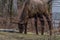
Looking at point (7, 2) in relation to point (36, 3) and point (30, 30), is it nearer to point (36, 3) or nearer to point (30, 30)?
point (30, 30)

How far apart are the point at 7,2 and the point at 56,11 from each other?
3.66 meters

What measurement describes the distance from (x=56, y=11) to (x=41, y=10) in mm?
4391

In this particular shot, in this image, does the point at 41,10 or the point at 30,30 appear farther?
the point at 30,30

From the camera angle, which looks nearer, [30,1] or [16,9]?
[30,1]

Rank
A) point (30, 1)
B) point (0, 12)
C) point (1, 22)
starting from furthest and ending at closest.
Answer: point (0, 12), point (1, 22), point (30, 1)

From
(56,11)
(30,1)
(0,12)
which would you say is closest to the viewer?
(30,1)

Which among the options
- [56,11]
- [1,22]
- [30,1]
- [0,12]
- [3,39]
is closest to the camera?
[3,39]

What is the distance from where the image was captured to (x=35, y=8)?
471 inches

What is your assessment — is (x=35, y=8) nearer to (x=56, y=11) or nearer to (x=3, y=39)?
(x=3, y=39)

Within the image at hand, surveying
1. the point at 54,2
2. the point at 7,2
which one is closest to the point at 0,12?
the point at 7,2

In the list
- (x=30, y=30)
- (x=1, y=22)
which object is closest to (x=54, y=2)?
(x=30, y=30)

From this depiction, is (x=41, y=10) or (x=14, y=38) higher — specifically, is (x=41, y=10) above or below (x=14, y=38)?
above

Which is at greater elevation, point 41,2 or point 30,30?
point 41,2

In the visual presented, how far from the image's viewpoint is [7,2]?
711 inches
